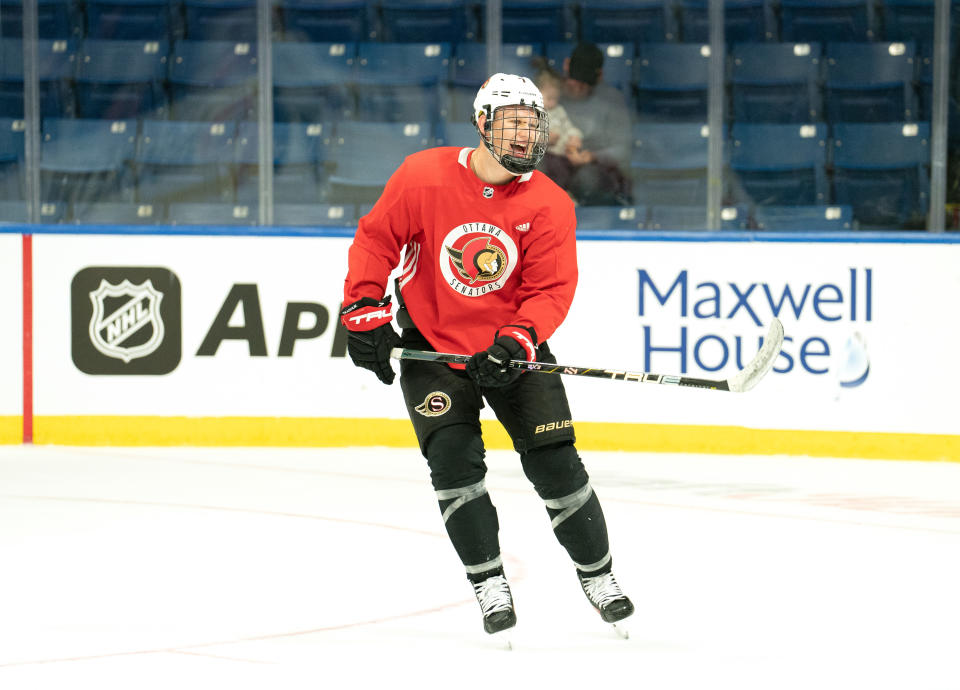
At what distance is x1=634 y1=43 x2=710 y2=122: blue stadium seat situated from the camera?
6.91 m

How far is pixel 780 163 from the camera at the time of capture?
694 centimetres

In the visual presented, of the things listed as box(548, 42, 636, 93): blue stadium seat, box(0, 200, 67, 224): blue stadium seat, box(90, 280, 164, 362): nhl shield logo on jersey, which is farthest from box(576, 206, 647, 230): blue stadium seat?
box(0, 200, 67, 224): blue stadium seat

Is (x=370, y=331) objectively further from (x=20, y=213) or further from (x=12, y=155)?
(x=12, y=155)

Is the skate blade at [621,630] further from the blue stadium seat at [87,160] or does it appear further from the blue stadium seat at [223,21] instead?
the blue stadium seat at [223,21]

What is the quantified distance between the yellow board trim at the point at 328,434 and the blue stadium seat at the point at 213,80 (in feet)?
5.25

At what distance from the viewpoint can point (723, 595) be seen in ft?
11.7

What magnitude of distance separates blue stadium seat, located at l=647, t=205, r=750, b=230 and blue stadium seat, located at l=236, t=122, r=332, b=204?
63.8 inches

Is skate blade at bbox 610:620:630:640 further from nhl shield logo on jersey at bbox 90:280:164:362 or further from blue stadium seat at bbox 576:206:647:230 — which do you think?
blue stadium seat at bbox 576:206:647:230

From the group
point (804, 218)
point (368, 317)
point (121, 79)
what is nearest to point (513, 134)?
point (368, 317)

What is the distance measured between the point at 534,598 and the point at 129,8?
499cm

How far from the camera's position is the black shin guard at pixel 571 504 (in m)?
3.09

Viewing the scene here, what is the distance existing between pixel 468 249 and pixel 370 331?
269 millimetres

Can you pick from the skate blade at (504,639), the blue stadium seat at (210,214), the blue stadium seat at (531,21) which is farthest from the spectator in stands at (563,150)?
the skate blade at (504,639)

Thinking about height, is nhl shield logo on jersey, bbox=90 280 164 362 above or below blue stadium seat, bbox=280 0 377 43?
below
